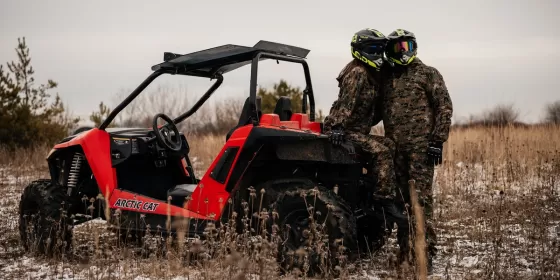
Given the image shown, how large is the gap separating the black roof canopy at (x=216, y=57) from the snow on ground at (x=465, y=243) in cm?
168

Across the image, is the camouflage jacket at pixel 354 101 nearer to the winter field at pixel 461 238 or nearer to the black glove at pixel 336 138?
the black glove at pixel 336 138

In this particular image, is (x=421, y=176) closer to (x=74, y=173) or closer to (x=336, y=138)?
(x=336, y=138)

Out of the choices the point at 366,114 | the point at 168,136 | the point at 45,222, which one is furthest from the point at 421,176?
the point at 45,222

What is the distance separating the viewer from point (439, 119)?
6359mm

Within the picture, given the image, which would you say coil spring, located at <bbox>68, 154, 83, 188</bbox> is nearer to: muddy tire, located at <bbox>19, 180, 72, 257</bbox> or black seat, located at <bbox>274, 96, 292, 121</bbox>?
muddy tire, located at <bbox>19, 180, 72, 257</bbox>

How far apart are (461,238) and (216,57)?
11.4ft

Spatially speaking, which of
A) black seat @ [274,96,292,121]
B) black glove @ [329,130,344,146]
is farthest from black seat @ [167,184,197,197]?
black glove @ [329,130,344,146]

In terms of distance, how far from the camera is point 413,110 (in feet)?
21.4

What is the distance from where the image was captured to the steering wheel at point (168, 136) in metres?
7.11

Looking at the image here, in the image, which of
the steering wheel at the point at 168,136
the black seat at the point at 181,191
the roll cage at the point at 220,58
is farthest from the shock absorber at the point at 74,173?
the black seat at the point at 181,191

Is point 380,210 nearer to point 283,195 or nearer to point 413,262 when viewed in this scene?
point 413,262

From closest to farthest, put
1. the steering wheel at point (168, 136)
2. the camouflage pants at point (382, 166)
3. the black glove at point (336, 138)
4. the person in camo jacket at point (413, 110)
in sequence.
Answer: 1. the black glove at point (336, 138)
2. the camouflage pants at point (382, 166)
3. the person in camo jacket at point (413, 110)
4. the steering wheel at point (168, 136)

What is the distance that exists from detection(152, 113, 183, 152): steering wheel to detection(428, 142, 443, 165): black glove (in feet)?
8.90

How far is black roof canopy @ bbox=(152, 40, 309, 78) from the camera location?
6250 mm
